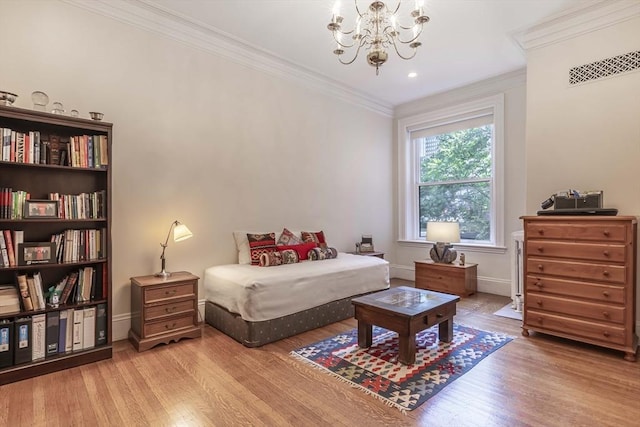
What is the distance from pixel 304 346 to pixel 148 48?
3.12 metres

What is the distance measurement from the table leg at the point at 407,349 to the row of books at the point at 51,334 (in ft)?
7.66

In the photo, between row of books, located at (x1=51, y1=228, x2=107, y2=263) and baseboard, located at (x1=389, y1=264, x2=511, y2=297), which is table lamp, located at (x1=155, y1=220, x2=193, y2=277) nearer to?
row of books, located at (x1=51, y1=228, x2=107, y2=263)

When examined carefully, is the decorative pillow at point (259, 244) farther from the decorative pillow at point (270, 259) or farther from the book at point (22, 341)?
the book at point (22, 341)

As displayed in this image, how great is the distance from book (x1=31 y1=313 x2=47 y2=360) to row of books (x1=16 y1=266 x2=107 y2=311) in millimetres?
76

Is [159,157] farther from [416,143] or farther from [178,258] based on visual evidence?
[416,143]

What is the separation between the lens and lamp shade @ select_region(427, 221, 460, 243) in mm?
4512

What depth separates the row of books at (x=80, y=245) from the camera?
8.29ft

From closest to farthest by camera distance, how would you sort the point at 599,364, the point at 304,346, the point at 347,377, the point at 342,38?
the point at 347,377 < the point at 599,364 < the point at 304,346 < the point at 342,38

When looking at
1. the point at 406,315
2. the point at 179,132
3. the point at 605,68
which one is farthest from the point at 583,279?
the point at 179,132

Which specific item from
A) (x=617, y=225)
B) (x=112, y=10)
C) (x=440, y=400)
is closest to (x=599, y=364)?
(x=617, y=225)

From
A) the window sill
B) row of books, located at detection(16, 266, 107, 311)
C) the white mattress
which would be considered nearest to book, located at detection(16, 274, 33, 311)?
row of books, located at detection(16, 266, 107, 311)

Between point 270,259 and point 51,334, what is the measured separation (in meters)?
1.85

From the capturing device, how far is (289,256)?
3686 millimetres

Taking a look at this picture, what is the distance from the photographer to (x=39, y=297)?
2.40m
